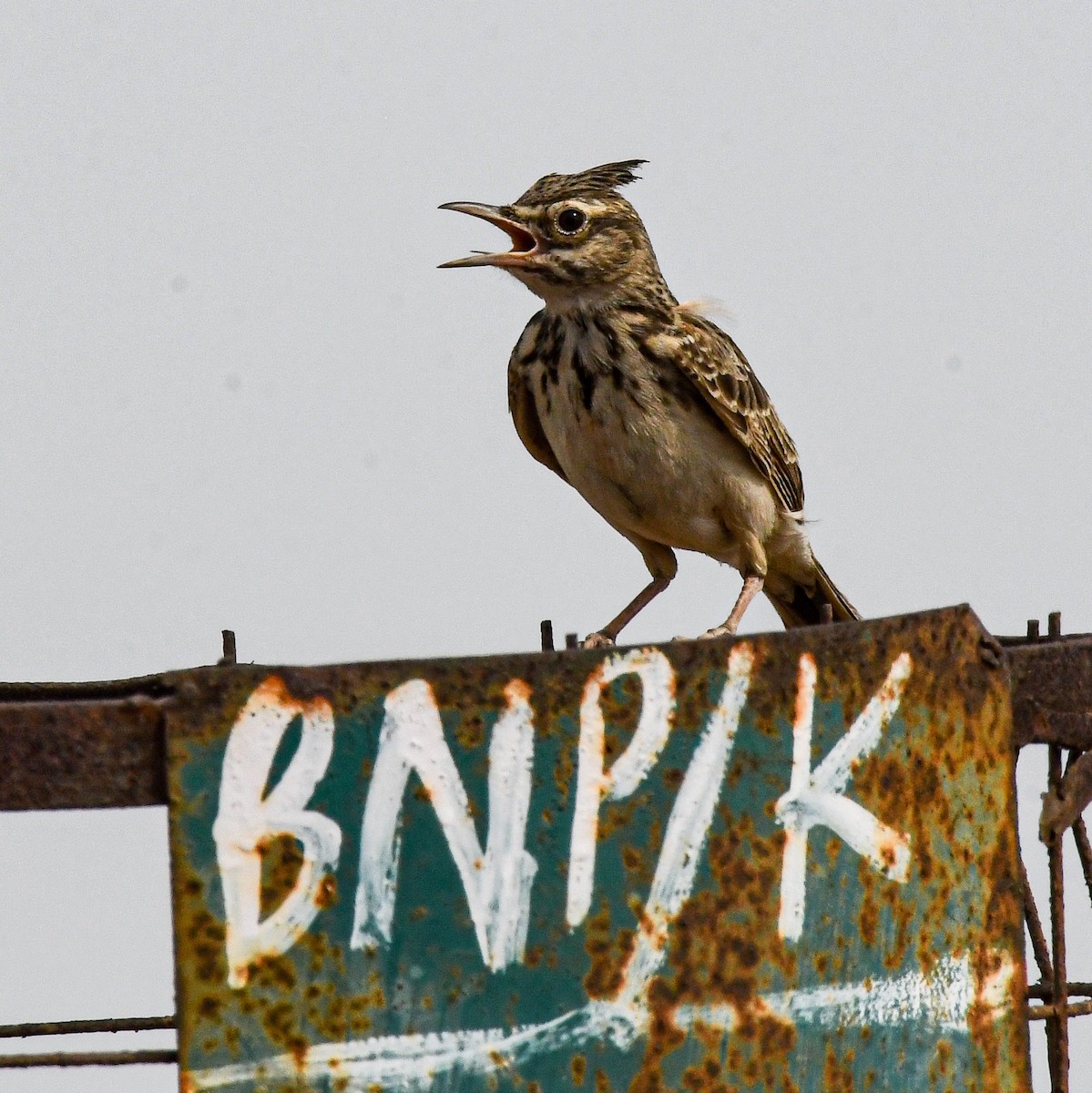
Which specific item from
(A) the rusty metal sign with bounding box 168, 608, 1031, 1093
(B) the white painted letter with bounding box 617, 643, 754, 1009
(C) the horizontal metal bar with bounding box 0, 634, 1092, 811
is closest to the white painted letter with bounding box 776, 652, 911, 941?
(A) the rusty metal sign with bounding box 168, 608, 1031, 1093

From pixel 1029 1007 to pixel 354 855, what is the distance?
6.48 feet

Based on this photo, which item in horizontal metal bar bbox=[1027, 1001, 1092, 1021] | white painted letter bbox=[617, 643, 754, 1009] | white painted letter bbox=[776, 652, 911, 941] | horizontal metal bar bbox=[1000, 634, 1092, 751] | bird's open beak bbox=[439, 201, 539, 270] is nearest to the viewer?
white painted letter bbox=[617, 643, 754, 1009]

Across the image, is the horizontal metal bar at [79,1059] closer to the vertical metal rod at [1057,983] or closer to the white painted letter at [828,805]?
the white painted letter at [828,805]

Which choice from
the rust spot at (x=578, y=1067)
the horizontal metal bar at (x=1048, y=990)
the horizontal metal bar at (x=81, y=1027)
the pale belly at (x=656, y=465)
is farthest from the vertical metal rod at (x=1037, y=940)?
the pale belly at (x=656, y=465)

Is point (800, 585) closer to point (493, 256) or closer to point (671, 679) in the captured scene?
point (493, 256)

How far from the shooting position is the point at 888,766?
437 cm

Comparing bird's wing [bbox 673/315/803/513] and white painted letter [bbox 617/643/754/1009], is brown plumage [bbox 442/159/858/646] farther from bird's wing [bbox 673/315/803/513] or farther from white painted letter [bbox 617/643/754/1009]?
white painted letter [bbox 617/643/754/1009]

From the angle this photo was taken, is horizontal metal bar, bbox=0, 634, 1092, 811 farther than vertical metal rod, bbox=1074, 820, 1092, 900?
No

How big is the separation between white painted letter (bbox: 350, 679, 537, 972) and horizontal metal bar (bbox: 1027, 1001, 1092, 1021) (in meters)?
1.60

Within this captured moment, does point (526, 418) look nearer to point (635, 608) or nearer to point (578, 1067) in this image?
point (635, 608)

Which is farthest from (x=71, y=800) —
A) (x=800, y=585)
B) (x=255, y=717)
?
(x=800, y=585)

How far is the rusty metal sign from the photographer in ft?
12.8

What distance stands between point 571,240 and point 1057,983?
3.87 metres

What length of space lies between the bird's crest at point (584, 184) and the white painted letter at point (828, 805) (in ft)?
12.8
